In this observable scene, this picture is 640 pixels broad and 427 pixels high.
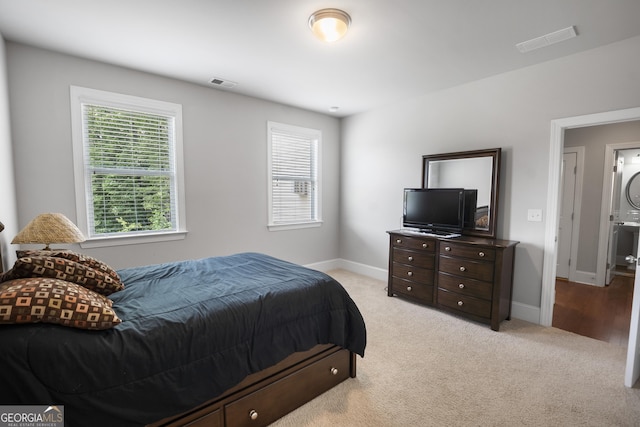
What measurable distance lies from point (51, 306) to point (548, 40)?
3.78m

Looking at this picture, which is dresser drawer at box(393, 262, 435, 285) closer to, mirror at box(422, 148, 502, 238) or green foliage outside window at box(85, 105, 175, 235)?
mirror at box(422, 148, 502, 238)

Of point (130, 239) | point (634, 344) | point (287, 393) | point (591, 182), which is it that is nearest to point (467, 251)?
point (634, 344)

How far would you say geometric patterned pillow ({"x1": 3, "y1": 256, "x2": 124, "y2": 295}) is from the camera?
55.2 inches

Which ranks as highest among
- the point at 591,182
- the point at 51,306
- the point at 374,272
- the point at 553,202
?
the point at 591,182

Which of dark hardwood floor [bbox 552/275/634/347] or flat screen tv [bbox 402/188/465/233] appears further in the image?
flat screen tv [bbox 402/188/465/233]

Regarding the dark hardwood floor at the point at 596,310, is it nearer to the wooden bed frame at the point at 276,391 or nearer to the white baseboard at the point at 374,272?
the white baseboard at the point at 374,272

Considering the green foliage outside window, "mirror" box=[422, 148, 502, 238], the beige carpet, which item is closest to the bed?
the beige carpet

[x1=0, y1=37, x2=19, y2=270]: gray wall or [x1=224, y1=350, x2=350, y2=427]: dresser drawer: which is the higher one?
[x1=0, y1=37, x2=19, y2=270]: gray wall

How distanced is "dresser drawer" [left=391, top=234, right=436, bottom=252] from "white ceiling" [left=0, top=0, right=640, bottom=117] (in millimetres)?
1875

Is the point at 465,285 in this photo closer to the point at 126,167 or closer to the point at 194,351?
the point at 194,351

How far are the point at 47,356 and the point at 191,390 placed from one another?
59 cm

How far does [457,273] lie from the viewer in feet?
10.4

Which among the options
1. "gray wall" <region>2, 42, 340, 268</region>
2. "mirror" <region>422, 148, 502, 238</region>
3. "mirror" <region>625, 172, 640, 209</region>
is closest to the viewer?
"gray wall" <region>2, 42, 340, 268</region>

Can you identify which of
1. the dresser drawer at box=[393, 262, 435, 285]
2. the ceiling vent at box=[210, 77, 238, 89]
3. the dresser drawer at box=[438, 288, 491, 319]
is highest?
the ceiling vent at box=[210, 77, 238, 89]
